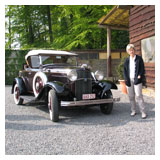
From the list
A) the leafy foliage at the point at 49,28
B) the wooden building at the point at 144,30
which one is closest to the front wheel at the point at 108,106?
the wooden building at the point at 144,30

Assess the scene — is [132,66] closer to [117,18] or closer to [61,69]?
[61,69]

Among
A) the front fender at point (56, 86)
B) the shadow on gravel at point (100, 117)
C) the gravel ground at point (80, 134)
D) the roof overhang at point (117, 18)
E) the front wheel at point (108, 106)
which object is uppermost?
the roof overhang at point (117, 18)

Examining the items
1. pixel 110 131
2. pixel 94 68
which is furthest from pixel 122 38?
pixel 110 131

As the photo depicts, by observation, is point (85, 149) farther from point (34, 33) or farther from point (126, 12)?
point (34, 33)

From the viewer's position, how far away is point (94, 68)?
13492 mm

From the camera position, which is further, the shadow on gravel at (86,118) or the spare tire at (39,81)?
the spare tire at (39,81)

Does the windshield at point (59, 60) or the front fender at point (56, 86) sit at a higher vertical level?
the windshield at point (59, 60)

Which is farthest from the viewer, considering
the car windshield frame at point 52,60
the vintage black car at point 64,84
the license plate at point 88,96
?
Result: the car windshield frame at point 52,60

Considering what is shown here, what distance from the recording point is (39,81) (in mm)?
5320

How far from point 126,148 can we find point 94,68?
10.8m

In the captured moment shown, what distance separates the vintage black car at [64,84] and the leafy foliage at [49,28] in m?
9.81

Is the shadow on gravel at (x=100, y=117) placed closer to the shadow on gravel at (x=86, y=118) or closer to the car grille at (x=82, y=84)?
the shadow on gravel at (x=86, y=118)

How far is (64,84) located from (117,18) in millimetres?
6560

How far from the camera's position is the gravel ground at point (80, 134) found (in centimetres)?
282
